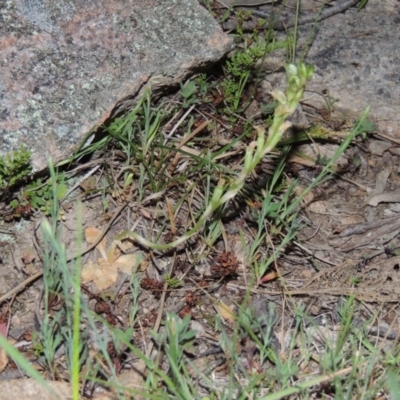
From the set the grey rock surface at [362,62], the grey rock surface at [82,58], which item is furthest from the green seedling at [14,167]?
the grey rock surface at [362,62]

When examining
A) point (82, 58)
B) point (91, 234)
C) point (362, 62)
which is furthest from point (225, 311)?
point (362, 62)

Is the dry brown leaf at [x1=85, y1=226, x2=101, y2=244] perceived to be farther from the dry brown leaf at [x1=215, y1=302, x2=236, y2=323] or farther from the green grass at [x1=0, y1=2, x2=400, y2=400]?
the dry brown leaf at [x1=215, y1=302, x2=236, y2=323]

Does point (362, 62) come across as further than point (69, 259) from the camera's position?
Yes

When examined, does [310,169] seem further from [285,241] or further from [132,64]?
[132,64]

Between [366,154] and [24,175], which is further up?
[24,175]

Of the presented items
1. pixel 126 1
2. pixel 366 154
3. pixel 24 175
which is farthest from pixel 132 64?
pixel 366 154

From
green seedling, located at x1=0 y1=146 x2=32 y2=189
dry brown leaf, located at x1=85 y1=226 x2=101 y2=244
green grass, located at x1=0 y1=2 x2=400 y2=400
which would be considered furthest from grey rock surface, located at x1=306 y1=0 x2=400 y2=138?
green seedling, located at x1=0 y1=146 x2=32 y2=189

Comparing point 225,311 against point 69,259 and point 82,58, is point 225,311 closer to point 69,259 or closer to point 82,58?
point 69,259
